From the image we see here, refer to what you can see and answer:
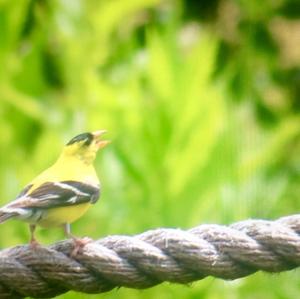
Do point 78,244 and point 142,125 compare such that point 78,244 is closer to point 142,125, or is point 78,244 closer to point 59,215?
point 59,215

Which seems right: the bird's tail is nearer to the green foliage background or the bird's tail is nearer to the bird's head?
the bird's head

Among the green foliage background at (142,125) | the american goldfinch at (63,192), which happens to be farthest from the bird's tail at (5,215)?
the green foliage background at (142,125)

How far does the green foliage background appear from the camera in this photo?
268 cm

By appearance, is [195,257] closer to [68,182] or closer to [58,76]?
[68,182]

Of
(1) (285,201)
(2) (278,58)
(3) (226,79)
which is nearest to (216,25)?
(2) (278,58)

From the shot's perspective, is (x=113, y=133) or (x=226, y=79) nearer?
(x=113, y=133)

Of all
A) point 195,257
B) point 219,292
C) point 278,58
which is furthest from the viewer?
point 278,58

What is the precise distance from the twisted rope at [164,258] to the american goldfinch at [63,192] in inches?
1.3

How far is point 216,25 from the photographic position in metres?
4.05

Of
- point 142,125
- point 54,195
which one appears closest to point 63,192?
point 54,195

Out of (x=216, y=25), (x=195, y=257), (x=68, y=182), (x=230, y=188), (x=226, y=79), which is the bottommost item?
(x=195, y=257)

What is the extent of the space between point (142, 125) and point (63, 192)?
107cm

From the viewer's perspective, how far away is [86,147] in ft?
5.76

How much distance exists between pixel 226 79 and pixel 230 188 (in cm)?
51
